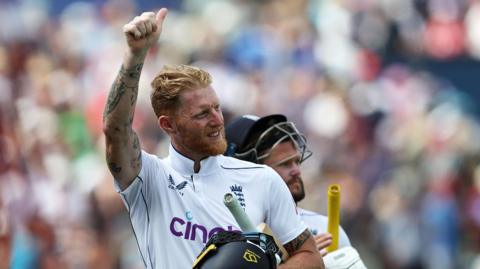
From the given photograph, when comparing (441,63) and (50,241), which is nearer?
(50,241)

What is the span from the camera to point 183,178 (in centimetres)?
482

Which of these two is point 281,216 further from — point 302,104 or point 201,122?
point 302,104

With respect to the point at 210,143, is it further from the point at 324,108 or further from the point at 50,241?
the point at 324,108

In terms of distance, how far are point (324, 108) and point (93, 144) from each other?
2719mm

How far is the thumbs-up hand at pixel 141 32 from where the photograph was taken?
4.39 metres

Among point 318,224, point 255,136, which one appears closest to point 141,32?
point 255,136

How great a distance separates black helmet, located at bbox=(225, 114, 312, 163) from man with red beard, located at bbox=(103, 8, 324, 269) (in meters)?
0.91

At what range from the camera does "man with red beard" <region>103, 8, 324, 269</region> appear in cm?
455

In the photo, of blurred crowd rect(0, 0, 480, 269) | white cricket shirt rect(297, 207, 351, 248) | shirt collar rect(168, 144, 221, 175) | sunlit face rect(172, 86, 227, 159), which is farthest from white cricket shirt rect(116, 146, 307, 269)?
blurred crowd rect(0, 0, 480, 269)

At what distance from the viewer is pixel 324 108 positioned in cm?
1359

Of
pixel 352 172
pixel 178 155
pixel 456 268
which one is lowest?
pixel 456 268

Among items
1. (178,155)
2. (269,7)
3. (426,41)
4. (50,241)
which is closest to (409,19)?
(426,41)

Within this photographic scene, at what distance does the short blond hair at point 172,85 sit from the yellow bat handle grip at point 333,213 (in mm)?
1214

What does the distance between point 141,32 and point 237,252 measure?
0.91 m
